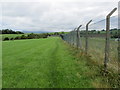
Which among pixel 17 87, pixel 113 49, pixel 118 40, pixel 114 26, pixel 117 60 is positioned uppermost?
pixel 114 26

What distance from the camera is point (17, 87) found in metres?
3.79

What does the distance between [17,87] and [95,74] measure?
7.65 ft

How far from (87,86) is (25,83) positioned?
67.4 inches

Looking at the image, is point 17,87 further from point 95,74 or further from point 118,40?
point 118,40

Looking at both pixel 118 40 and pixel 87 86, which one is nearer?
pixel 87 86

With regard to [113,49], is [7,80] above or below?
below

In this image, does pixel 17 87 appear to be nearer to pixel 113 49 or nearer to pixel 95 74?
pixel 95 74

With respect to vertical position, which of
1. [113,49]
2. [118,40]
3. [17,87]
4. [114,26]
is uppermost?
[114,26]

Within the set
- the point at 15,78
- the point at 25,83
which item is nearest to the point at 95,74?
the point at 25,83

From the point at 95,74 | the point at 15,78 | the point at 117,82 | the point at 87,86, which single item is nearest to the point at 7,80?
the point at 15,78

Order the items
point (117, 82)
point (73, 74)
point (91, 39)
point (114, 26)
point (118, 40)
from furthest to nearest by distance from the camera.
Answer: point (91, 39) < point (73, 74) < point (114, 26) < point (118, 40) < point (117, 82)

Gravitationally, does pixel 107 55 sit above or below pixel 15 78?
above

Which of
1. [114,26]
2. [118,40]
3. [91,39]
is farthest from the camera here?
[91,39]

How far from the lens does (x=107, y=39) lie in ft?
14.7
